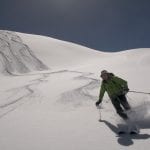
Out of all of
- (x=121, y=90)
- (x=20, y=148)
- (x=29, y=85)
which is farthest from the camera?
(x=29, y=85)

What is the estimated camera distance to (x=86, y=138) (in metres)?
7.18

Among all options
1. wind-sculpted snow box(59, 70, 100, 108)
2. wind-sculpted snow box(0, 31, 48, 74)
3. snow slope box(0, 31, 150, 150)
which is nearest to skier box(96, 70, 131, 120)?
snow slope box(0, 31, 150, 150)

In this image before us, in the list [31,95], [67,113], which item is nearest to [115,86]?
[67,113]

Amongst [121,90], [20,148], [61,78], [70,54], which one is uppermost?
[121,90]

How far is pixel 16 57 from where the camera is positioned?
2223cm

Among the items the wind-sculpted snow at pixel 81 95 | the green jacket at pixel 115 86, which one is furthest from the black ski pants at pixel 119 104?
the wind-sculpted snow at pixel 81 95

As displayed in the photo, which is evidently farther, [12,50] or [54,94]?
[12,50]

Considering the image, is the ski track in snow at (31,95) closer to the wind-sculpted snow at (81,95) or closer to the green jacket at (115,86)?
the wind-sculpted snow at (81,95)

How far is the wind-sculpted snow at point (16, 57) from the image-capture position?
1966 cm

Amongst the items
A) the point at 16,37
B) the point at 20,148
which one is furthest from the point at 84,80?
the point at 16,37

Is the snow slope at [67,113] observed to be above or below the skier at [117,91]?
below

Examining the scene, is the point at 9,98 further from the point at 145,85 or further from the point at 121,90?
the point at 145,85

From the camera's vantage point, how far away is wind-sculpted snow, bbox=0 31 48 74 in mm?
19656

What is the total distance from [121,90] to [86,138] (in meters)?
2.20
